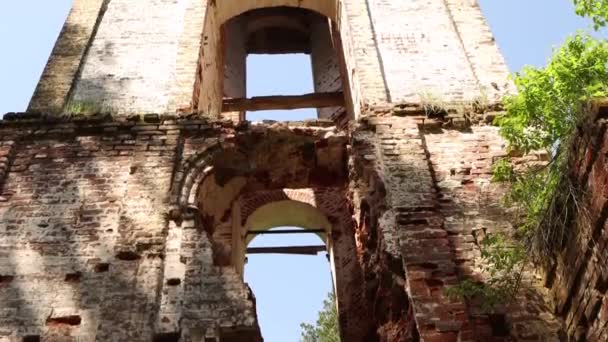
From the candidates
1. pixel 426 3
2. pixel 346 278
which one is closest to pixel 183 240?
pixel 346 278

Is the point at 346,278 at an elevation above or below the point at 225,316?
above

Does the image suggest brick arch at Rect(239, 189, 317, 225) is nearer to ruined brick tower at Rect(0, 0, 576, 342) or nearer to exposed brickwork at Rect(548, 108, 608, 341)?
ruined brick tower at Rect(0, 0, 576, 342)

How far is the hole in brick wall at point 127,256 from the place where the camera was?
221 inches

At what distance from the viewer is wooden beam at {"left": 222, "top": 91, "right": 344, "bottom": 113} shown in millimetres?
10531

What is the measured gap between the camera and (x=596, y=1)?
5.41m

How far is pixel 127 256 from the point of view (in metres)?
5.64

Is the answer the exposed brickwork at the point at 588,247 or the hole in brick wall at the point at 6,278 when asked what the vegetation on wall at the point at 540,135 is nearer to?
the exposed brickwork at the point at 588,247

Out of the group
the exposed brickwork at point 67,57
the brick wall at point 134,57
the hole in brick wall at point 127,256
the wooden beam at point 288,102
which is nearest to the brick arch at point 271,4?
the brick wall at point 134,57

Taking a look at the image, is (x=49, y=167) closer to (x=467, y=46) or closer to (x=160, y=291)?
(x=160, y=291)

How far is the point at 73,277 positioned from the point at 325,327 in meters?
11.1

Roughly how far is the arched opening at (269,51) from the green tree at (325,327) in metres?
5.29

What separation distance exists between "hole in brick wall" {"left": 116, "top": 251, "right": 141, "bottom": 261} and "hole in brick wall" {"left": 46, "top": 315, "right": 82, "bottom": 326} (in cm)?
61

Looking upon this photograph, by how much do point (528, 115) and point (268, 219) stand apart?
5218 millimetres

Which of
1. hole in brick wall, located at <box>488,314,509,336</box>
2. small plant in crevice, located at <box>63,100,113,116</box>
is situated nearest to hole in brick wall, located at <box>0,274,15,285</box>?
small plant in crevice, located at <box>63,100,113,116</box>
